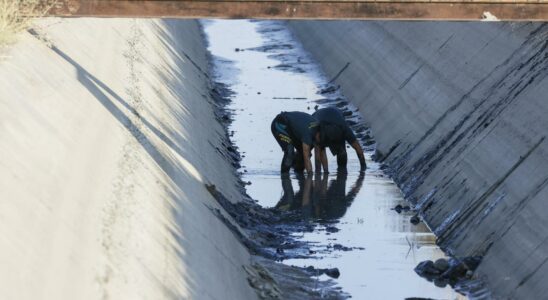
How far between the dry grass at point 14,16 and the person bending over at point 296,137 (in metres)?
8.78

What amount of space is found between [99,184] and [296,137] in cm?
1224

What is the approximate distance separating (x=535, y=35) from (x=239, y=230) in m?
8.86

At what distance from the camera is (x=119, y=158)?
15.4 meters

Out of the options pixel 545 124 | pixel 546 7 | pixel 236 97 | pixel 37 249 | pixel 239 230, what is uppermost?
pixel 546 7

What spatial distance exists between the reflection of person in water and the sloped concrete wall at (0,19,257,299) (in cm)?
120

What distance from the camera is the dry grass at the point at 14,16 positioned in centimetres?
1602

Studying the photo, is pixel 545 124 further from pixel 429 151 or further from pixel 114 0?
pixel 114 0

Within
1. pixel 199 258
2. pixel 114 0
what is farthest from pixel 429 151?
pixel 199 258

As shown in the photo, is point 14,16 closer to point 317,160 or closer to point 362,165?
point 317,160

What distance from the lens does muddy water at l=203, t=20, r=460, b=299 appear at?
17938 millimetres

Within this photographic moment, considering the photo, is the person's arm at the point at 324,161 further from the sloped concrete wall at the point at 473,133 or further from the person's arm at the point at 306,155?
the sloped concrete wall at the point at 473,133

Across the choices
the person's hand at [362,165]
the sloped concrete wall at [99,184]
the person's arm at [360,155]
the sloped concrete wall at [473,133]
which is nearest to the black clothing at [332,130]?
the person's arm at [360,155]

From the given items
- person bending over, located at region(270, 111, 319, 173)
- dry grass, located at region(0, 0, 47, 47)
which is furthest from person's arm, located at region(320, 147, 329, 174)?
dry grass, located at region(0, 0, 47, 47)

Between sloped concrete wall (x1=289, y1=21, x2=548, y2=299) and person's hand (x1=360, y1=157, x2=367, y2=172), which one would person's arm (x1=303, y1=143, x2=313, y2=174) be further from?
sloped concrete wall (x1=289, y1=21, x2=548, y2=299)
